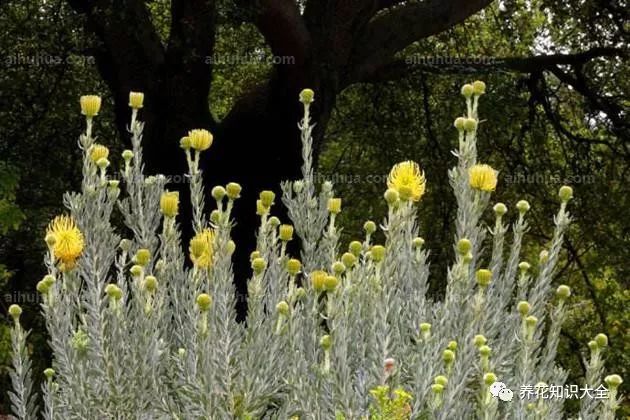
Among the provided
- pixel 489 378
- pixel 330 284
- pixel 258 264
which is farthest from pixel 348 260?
pixel 489 378

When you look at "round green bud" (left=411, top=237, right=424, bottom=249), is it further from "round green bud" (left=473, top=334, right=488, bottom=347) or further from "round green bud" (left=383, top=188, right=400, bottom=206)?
"round green bud" (left=473, top=334, right=488, bottom=347)

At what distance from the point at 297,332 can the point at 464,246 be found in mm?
435

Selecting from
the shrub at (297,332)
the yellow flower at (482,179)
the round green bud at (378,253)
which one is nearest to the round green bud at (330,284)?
the shrub at (297,332)

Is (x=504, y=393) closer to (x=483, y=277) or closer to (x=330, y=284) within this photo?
(x=483, y=277)

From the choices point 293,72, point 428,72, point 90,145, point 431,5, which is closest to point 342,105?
point 428,72

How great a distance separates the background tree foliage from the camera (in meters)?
8.84

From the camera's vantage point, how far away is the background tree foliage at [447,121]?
348 inches

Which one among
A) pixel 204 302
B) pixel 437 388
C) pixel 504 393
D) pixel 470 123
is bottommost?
pixel 504 393

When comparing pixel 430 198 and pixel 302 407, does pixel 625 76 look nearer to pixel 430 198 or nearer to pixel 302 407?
pixel 430 198

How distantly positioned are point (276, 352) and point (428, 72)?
7.87 m

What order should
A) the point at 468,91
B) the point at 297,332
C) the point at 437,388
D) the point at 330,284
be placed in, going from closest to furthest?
the point at 437,388, the point at 330,284, the point at 297,332, the point at 468,91

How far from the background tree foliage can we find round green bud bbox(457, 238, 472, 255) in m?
6.48

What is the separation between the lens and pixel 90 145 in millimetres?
2578

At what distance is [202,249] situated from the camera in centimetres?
224
